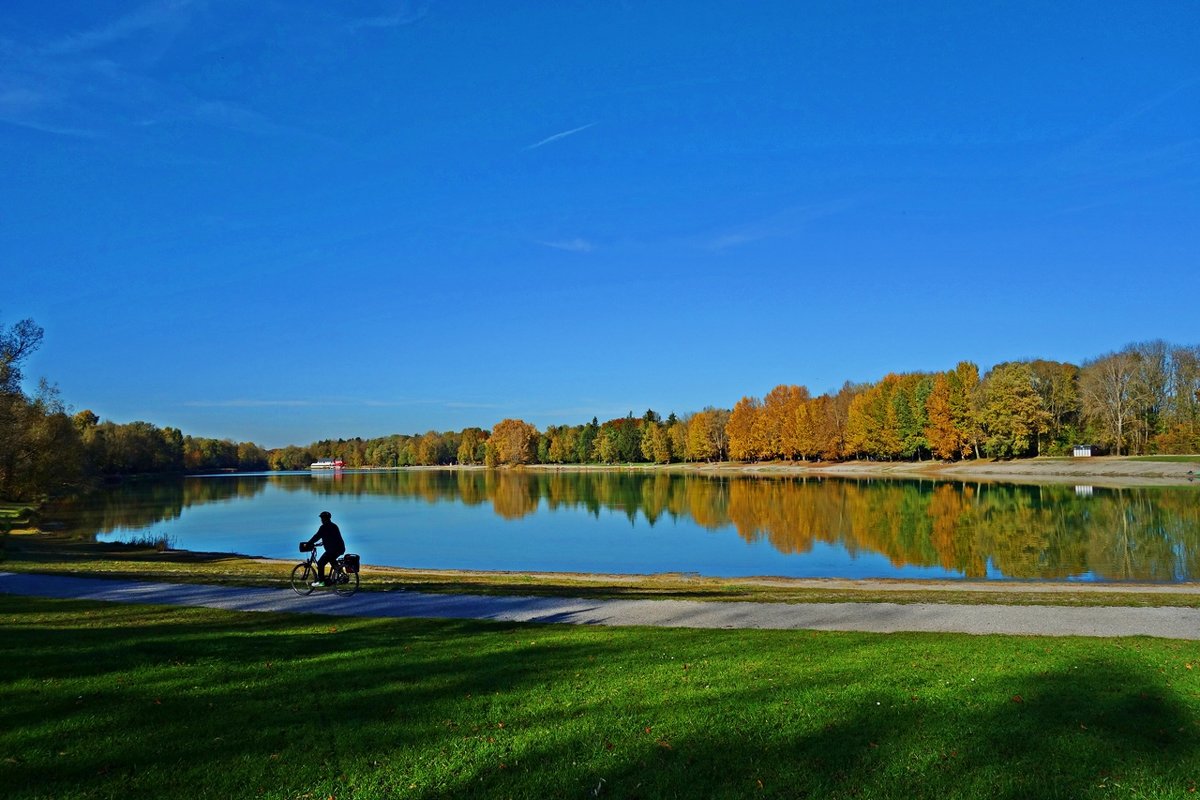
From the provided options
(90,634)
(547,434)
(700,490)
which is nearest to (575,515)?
(700,490)

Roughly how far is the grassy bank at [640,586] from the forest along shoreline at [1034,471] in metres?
52.2

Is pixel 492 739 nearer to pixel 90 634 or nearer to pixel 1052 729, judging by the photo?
pixel 1052 729

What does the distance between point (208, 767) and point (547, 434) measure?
180304 millimetres

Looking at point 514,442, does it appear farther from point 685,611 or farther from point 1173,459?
point 685,611

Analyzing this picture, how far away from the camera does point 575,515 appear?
52.6 meters

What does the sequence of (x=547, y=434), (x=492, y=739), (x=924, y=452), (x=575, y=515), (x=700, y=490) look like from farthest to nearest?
(x=547, y=434) → (x=924, y=452) → (x=700, y=490) → (x=575, y=515) → (x=492, y=739)

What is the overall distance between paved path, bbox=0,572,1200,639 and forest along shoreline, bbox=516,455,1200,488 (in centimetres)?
5761

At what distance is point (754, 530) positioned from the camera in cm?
4034

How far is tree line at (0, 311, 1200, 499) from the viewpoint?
5125 centimetres

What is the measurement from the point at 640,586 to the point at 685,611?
705 cm

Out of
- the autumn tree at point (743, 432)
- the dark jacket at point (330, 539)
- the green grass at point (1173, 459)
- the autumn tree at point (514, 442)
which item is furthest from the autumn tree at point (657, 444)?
the dark jacket at point (330, 539)

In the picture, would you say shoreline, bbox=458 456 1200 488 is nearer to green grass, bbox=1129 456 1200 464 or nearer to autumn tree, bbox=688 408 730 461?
green grass, bbox=1129 456 1200 464

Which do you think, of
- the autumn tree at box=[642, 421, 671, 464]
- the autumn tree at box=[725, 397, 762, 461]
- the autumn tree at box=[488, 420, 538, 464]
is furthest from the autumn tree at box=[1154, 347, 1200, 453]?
the autumn tree at box=[488, 420, 538, 464]

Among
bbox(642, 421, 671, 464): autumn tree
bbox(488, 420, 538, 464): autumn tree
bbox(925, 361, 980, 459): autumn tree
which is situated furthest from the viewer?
bbox(488, 420, 538, 464): autumn tree
